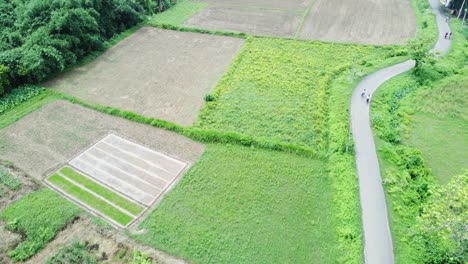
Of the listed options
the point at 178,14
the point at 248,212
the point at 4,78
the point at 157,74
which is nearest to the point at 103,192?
the point at 248,212

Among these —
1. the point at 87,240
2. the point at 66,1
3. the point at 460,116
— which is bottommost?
the point at 87,240

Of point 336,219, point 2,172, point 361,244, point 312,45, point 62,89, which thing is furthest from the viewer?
point 312,45

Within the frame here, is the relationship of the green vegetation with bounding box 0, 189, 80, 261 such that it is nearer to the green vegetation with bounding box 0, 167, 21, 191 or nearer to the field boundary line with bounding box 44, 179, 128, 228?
the field boundary line with bounding box 44, 179, 128, 228

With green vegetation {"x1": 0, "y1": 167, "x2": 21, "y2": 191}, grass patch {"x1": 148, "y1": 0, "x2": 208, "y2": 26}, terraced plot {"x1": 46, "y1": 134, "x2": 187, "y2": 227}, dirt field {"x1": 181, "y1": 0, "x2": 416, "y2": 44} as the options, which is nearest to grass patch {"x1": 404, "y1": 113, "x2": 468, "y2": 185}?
dirt field {"x1": 181, "y1": 0, "x2": 416, "y2": 44}

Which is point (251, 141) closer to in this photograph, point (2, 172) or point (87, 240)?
point (87, 240)

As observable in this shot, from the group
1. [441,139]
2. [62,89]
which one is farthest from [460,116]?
[62,89]

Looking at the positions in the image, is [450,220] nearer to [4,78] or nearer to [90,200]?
[90,200]

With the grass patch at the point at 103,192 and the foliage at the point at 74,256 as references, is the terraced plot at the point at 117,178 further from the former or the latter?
the foliage at the point at 74,256
